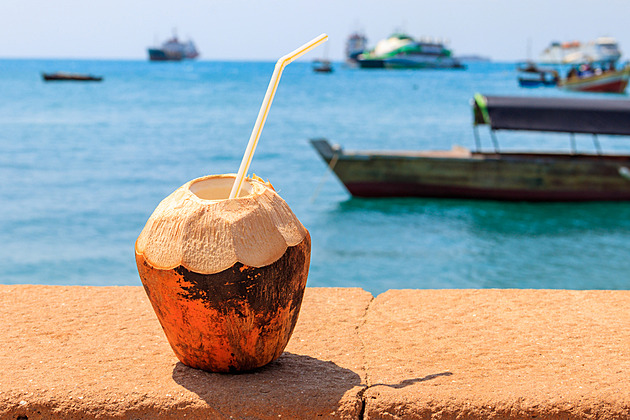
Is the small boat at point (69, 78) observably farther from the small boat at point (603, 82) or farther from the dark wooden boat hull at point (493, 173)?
the dark wooden boat hull at point (493, 173)

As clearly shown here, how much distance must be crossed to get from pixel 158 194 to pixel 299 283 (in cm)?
1874

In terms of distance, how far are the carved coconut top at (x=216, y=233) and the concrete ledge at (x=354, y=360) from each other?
0.57 m

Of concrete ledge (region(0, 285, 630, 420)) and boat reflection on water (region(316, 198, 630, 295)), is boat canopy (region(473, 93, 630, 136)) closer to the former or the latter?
boat reflection on water (region(316, 198, 630, 295))

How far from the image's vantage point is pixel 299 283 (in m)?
2.72

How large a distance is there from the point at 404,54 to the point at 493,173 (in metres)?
115

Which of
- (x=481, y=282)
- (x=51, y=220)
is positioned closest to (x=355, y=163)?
(x=481, y=282)

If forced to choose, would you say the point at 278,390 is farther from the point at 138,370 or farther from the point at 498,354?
the point at 498,354

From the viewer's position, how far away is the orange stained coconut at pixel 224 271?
2.54 metres

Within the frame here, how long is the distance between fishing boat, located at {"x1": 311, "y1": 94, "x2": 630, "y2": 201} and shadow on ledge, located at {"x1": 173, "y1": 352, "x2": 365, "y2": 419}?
13.2 metres

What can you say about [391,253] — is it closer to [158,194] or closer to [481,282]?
[481,282]

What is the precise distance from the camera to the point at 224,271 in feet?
8.26

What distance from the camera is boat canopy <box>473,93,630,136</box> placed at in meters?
15.4

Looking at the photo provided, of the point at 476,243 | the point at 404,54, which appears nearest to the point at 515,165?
the point at 476,243

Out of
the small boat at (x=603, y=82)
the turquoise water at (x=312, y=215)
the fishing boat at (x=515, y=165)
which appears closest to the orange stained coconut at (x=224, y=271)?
the turquoise water at (x=312, y=215)
